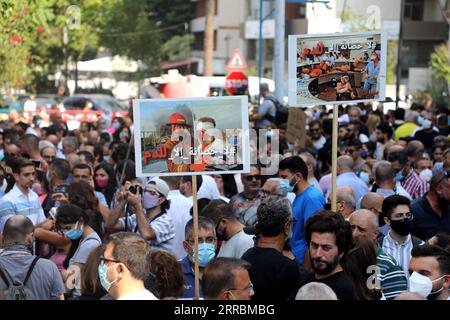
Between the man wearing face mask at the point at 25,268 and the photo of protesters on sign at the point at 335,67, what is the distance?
2379 mm

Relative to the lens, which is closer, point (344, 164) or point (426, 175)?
point (344, 164)

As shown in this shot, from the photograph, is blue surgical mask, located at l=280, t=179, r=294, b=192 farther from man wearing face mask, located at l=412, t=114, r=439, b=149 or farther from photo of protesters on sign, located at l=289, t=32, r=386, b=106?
man wearing face mask, located at l=412, t=114, r=439, b=149

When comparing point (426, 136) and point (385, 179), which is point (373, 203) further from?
point (426, 136)

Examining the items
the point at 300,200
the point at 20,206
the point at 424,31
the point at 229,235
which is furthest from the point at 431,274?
the point at 424,31

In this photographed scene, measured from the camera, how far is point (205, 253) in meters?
7.54

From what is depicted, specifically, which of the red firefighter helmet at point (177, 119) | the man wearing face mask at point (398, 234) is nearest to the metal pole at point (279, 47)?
the man wearing face mask at point (398, 234)

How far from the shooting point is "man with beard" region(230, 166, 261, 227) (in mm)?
9383

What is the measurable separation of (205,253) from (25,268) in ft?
4.51

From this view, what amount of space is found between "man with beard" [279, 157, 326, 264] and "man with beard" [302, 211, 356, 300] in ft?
7.08

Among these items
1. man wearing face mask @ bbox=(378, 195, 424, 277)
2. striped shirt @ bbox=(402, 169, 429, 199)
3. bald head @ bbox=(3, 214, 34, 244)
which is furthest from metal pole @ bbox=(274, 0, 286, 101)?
bald head @ bbox=(3, 214, 34, 244)

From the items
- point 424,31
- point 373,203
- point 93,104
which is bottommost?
point 93,104

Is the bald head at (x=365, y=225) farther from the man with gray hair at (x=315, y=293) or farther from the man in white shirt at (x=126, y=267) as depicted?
the man with gray hair at (x=315, y=293)
